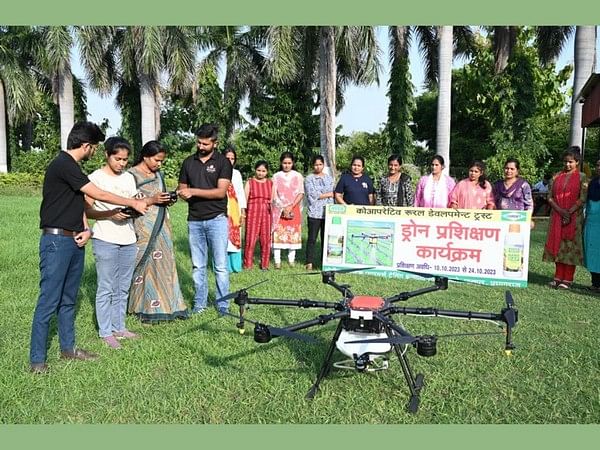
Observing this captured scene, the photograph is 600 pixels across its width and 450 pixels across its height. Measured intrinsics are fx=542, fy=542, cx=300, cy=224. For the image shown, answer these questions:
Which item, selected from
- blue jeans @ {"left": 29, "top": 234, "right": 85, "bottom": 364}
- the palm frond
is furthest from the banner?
the palm frond

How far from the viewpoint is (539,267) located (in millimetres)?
7984

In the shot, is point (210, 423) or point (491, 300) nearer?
point (210, 423)

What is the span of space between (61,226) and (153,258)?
126 centimetres

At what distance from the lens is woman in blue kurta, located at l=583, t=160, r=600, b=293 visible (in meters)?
6.50

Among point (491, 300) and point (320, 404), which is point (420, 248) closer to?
point (491, 300)

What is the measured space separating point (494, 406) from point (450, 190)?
14.5ft

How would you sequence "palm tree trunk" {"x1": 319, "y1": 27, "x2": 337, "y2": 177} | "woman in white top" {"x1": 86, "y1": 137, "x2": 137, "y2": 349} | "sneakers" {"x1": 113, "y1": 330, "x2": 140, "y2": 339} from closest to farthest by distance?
"woman in white top" {"x1": 86, "y1": 137, "x2": 137, "y2": 349} < "sneakers" {"x1": 113, "y1": 330, "x2": 140, "y2": 339} < "palm tree trunk" {"x1": 319, "y1": 27, "x2": 337, "y2": 177}

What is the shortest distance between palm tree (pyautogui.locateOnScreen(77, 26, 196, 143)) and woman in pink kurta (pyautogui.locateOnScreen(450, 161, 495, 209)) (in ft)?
52.9

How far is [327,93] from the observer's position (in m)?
20.0

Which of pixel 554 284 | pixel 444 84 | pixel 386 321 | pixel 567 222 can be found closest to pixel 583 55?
pixel 444 84

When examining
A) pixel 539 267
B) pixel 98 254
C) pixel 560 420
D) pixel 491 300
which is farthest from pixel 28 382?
pixel 539 267

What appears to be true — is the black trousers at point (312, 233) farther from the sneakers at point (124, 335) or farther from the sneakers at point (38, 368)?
the sneakers at point (38, 368)

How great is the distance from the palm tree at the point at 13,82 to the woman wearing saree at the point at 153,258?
24150 millimetres

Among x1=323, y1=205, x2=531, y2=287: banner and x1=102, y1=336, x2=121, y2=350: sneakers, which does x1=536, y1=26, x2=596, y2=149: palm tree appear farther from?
x1=102, y1=336, x2=121, y2=350: sneakers
